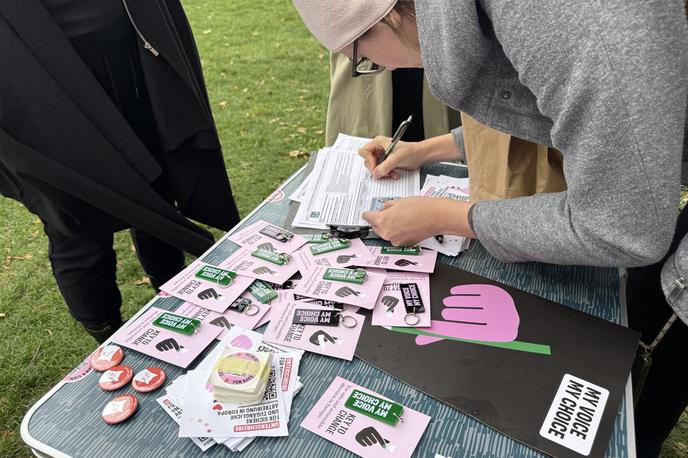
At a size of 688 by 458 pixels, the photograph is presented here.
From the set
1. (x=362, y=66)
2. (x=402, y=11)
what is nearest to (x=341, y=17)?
(x=402, y=11)

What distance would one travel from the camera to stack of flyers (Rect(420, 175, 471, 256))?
1046 millimetres

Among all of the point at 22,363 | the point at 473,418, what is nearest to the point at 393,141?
the point at 473,418

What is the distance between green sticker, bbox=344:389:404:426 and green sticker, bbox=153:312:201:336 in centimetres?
32

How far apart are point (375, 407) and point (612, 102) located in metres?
0.51

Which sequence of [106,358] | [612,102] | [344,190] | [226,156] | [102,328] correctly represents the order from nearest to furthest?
[612,102] → [106,358] → [344,190] → [102,328] → [226,156]

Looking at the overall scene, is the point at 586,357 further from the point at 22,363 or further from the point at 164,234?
the point at 22,363

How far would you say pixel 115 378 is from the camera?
0.79 meters

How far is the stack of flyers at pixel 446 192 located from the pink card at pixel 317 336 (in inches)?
10.9

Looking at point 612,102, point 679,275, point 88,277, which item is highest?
point 612,102

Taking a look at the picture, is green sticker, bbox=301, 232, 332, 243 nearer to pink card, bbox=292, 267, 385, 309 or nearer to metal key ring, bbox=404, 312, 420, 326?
pink card, bbox=292, 267, 385, 309

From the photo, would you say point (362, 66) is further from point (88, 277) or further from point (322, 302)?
point (88, 277)

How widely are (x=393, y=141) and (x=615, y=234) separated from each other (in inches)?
29.2

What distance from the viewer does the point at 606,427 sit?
68cm

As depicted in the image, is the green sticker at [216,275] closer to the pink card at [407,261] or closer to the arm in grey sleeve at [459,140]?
the pink card at [407,261]
